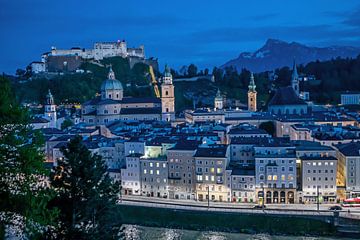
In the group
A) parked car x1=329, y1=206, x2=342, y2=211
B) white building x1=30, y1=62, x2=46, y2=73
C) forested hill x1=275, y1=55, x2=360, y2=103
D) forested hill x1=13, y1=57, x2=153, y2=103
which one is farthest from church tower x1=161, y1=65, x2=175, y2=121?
white building x1=30, y1=62, x2=46, y2=73

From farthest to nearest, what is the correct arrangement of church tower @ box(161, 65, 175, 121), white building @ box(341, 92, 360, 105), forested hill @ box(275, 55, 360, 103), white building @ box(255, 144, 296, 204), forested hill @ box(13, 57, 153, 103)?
forested hill @ box(275, 55, 360, 103) < white building @ box(341, 92, 360, 105) < forested hill @ box(13, 57, 153, 103) < church tower @ box(161, 65, 175, 121) < white building @ box(255, 144, 296, 204)

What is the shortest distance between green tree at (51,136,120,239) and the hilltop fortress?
147ft

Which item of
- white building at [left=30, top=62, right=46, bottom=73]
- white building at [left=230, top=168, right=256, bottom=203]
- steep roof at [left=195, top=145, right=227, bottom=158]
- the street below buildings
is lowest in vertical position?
the street below buildings

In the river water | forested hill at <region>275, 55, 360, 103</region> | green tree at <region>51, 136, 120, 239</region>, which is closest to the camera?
green tree at <region>51, 136, 120, 239</region>

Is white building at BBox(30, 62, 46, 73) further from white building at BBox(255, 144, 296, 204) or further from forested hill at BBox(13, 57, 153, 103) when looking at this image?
white building at BBox(255, 144, 296, 204)

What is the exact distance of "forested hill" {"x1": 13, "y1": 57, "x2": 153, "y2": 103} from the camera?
43656 mm

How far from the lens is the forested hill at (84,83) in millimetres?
43656

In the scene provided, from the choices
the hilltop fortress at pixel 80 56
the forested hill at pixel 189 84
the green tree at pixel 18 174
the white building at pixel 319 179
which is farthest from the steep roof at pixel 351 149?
the hilltop fortress at pixel 80 56

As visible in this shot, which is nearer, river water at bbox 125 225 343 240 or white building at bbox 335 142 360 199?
river water at bbox 125 225 343 240

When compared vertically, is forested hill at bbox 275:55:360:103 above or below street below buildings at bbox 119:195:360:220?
above

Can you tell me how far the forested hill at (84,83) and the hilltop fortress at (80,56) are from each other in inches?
39.3

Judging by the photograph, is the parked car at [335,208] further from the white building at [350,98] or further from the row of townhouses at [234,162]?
the white building at [350,98]

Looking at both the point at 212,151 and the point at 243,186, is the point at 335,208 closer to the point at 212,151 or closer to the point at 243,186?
the point at 243,186

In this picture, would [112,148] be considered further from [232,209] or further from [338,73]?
[338,73]
